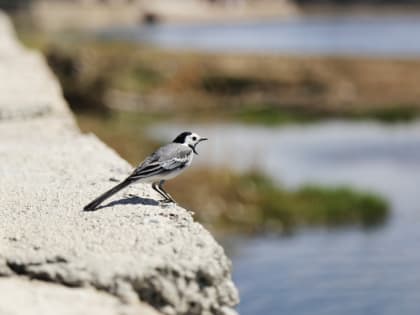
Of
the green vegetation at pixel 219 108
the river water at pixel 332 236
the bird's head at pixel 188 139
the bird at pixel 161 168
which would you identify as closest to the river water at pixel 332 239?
the river water at pixel 332 236

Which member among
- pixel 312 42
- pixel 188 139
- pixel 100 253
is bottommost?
pixel 100 253

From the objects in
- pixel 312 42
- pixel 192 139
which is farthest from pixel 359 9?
pixel 192 139

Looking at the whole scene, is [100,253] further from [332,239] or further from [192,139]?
[332,239]

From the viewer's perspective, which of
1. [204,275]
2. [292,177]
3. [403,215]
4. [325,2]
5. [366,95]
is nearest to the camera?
[204,275]

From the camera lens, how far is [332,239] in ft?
48.1

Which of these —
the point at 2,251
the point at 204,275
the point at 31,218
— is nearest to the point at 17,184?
the point at 31,218

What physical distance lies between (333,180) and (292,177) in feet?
2.20

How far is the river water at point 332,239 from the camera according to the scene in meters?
11.2

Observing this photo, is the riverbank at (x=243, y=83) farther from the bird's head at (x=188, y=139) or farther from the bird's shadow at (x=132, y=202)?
the bird's shadow at (x=132, y=202)

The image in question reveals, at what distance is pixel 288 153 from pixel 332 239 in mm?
6428

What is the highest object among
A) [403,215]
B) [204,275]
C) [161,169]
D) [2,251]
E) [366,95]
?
[366,95]

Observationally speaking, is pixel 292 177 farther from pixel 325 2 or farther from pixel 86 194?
pixel 325 2

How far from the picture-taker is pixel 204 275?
371 centimetres

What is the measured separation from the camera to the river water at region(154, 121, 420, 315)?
36.6ft
